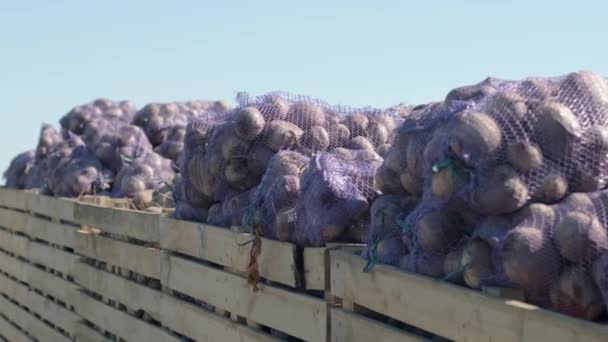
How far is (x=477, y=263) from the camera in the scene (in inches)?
130

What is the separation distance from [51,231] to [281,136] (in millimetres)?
3854

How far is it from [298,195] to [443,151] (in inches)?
56.8

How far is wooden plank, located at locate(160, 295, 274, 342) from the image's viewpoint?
4.79 meters

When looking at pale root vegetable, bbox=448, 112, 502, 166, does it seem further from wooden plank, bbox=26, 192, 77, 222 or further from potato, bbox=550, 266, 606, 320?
wooden plank, bbox=26, 192, 77, 222

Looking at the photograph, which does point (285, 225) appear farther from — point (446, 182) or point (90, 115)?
point (90, 115)

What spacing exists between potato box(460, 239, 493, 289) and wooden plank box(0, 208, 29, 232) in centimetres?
687

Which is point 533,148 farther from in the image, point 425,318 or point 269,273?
point 269,273

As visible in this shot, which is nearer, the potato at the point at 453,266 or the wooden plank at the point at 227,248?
the potato at the point at 453,266

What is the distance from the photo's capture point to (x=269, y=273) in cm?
464

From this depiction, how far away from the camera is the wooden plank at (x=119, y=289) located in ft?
19.6

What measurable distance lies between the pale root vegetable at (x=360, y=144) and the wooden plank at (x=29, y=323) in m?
3.64

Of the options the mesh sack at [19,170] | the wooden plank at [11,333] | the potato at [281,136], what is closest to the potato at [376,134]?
the potato at [281,136]

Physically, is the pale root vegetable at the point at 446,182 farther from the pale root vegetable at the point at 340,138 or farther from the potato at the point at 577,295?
the pale root vegetable at the point at 340,138

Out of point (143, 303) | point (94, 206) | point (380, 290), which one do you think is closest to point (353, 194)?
point (380, 290)
